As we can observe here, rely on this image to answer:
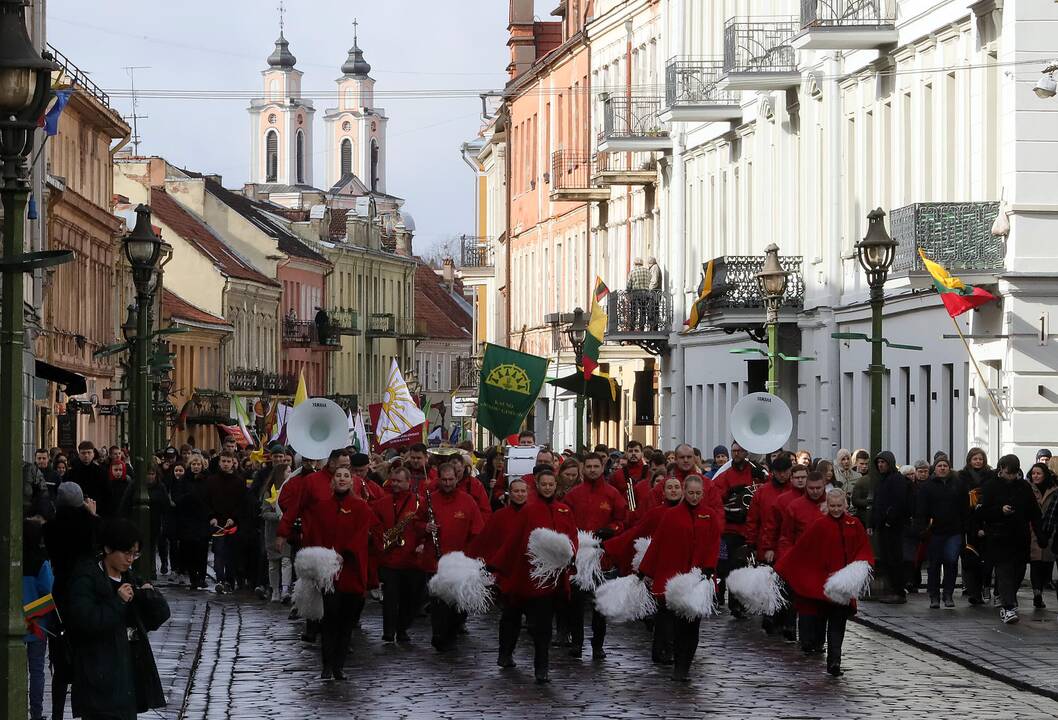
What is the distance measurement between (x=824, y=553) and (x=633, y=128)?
33130mm

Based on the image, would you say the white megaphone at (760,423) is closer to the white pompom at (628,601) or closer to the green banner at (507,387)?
the green banner at (507,387)

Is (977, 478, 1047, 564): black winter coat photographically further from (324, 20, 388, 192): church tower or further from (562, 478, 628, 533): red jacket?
(324, 20, 388, 192): church tower

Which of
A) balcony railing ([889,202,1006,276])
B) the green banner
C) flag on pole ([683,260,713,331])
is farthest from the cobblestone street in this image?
flag on pole ([683,260,713,331])

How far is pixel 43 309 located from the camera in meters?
53.4

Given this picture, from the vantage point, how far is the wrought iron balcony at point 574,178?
57.6 meters

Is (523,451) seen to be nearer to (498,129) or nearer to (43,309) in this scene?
(43,309)

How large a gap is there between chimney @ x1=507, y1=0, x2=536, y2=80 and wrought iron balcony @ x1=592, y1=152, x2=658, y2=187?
60.1 ft

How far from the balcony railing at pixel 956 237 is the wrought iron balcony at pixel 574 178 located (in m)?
26.4

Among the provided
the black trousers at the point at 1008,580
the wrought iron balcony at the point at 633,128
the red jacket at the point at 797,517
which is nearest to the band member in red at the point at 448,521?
the red jacket at the point at 797,517

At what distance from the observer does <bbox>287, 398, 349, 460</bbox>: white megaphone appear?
938 inches

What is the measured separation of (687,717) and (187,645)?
6405mm

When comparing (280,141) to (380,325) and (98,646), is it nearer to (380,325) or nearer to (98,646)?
(380,325)

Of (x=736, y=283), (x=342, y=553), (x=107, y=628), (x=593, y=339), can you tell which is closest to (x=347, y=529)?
(x=342, y=553)

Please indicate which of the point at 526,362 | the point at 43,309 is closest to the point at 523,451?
the point at 526,362
